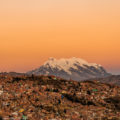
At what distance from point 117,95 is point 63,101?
5077 mm

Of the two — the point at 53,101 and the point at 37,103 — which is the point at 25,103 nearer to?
the point at 37,103

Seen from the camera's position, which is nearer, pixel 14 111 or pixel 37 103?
pixel 14 111

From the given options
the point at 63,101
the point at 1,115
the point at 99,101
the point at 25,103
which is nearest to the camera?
the point at 1,115

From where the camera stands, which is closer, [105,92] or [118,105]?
[118,105]

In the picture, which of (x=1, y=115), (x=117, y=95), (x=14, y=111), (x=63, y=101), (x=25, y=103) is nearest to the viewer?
(x=1, y=115)

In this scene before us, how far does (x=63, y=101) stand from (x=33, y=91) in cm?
259

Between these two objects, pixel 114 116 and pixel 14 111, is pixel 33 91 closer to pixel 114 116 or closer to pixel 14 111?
pixel 14 111

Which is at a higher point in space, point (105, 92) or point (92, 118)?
point (105, 92)

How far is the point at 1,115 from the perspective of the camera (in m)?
10.1

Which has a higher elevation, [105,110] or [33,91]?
[33,91]

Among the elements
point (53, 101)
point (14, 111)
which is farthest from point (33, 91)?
point (14, 111)

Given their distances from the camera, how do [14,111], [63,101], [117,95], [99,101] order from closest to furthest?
1. [14,111]
2. [63,101]
3. [99,101]
4. [117,95]

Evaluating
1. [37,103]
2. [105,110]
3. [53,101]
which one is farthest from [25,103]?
[105,110]

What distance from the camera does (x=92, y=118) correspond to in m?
10.9
